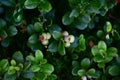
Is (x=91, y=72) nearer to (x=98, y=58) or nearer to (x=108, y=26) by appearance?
(x=98, y=58)

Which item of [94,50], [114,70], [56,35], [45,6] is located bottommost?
[114,70]

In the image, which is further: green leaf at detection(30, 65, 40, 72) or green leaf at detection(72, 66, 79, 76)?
green leaf at detection(72, 66, 79, 76)

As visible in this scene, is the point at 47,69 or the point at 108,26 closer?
the point at 47,69

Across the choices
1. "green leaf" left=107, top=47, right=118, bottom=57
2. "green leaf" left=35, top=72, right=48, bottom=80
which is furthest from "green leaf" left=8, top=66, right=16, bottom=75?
"green leaf" left=107, top=47, right=118, bottom=57

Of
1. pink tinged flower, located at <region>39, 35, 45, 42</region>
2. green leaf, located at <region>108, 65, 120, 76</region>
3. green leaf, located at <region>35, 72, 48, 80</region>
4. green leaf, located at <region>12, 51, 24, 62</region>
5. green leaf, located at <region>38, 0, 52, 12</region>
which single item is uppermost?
green leaf, located at <region>38, 0, 52, 12</region>

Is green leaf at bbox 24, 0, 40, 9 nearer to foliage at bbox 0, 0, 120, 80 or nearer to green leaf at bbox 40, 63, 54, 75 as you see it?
foliage at bbox 0, 0, 120, 80

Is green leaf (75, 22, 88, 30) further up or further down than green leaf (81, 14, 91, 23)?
further down

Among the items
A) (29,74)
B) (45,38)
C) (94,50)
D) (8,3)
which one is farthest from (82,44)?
(8,3)

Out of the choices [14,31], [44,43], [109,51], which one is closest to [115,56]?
[109,51]
